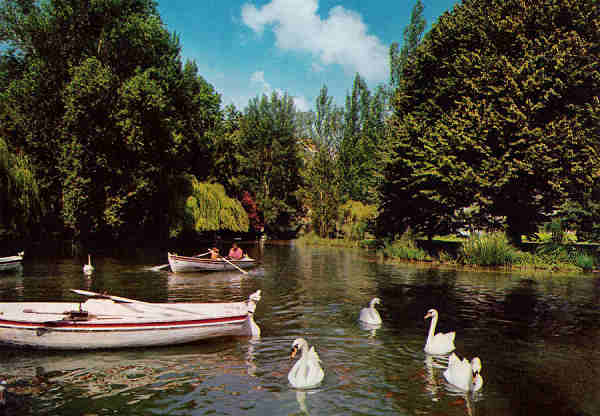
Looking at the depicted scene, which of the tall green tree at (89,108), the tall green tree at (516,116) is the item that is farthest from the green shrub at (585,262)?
the tall green tree at (89,108)

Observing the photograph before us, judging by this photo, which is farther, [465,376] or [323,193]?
[323,193]

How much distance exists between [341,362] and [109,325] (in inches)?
228

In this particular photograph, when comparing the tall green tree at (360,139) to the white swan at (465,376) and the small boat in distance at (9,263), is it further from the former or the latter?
the white swan at (465,376)

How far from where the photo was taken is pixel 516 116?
93.7ft

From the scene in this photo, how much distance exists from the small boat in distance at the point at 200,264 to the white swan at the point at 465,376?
1814 centimetres

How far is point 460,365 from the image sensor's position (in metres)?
9.66

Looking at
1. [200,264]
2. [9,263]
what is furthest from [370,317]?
[9,263]

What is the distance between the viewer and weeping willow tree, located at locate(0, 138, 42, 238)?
29.0 m

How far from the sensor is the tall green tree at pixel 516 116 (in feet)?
92.4

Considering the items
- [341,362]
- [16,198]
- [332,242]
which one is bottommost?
[341,362]

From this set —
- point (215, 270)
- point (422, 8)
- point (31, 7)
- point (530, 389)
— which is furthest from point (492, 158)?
point (31, 7)

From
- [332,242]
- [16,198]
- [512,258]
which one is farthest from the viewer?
[332,242]

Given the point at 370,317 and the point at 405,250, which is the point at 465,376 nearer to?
the point at 370,317

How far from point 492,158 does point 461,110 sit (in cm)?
530
